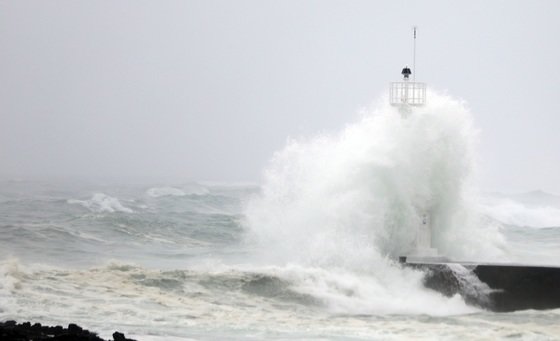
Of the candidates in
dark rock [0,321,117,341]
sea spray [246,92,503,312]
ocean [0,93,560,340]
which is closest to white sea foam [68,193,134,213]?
ocean [0,93,560,340]

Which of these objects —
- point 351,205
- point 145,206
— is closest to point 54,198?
point 145,206

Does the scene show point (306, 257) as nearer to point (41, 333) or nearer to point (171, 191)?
point (41, 333)

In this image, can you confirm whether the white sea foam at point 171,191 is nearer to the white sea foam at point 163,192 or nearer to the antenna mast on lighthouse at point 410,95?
the white sea foam at point 163,192

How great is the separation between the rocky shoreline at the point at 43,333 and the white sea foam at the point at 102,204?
1541cm

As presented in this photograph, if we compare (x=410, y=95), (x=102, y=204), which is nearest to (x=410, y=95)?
(x=410, y=95)

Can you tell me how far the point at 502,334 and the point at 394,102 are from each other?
5.84 meters

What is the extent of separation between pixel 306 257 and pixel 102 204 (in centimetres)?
1234

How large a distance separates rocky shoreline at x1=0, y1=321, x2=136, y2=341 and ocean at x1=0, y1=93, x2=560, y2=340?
0.89m

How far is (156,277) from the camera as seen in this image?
1567cm

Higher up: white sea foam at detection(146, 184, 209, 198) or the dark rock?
white sea foam at detection(146, 184, 209, 198)

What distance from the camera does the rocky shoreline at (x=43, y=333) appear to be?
1020cm

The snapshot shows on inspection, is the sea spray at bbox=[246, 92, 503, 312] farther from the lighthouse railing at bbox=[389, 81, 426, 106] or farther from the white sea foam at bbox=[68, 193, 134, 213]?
the white sea foam at bbox=[68, 193, 134, 213]

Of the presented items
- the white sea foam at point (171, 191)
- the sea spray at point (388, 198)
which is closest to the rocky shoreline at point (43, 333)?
the sea spray at point (388, 198)

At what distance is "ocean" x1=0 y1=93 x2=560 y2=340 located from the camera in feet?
41.9
